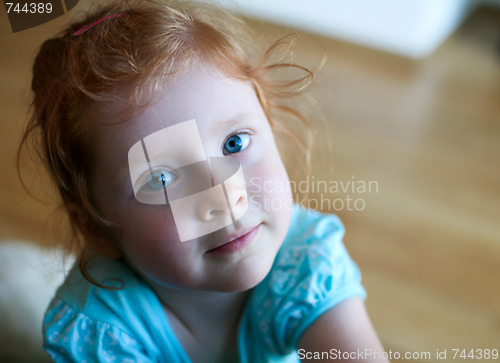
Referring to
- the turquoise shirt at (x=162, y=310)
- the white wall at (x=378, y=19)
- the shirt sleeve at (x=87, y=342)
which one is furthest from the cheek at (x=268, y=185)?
the white wall at (x=378, y=19)

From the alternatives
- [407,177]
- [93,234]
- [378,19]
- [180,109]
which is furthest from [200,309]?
[378,19]

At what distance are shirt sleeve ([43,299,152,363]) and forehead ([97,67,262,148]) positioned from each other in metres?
0.22

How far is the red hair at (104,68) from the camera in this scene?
542 millimetres

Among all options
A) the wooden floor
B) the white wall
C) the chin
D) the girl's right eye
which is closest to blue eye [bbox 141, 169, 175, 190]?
the girl's right eye

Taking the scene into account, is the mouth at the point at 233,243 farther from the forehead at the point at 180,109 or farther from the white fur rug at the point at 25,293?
the white fur rug at the point at 25,293

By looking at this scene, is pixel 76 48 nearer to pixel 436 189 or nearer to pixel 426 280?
pixel 426 280

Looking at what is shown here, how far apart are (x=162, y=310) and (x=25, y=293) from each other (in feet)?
0.76

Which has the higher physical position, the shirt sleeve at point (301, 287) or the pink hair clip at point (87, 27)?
the pink hair clip at point (87, 27)

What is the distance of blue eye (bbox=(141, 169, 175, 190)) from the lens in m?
0.55

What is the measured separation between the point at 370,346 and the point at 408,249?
1.50ft

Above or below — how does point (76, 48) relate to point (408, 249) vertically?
above

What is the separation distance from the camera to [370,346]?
0.62 metres

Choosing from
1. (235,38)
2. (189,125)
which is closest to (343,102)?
(235,38)

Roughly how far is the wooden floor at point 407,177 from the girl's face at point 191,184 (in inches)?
8.4
